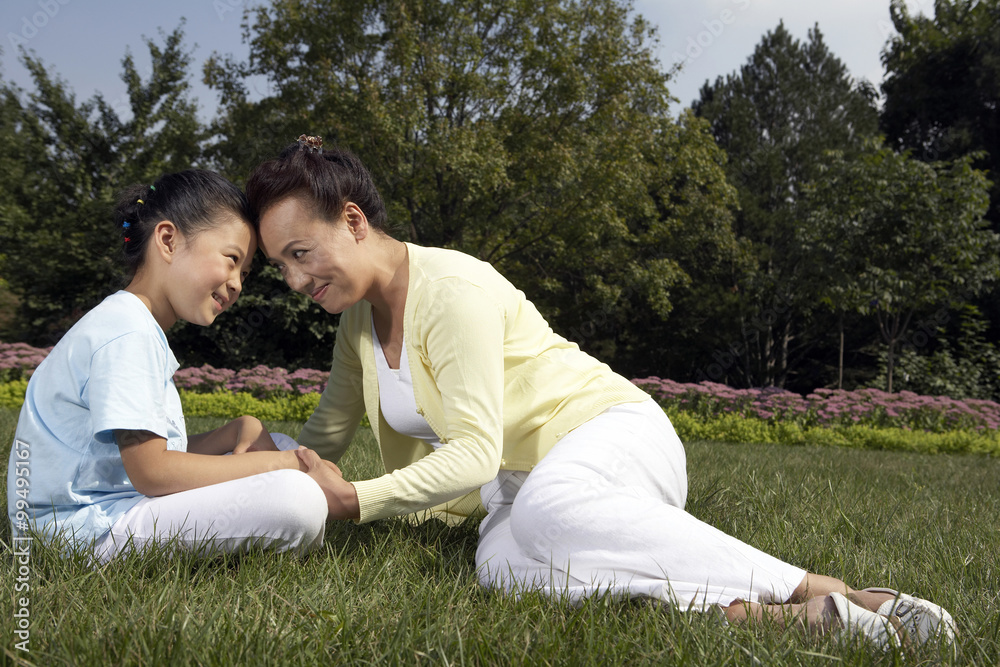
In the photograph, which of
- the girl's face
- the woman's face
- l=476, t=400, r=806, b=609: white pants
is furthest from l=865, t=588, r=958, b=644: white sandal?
the girl's face

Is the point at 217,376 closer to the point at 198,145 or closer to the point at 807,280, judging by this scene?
the point at 198,145

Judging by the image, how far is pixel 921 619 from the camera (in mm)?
1519

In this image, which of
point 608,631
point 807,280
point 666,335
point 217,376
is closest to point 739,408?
point 807,280

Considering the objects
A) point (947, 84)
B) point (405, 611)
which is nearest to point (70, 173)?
point (405, 611)

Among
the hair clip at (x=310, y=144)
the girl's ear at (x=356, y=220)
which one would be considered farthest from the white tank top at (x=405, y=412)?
the hair clip at (x=310, y=144)

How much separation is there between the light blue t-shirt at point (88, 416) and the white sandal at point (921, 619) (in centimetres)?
178

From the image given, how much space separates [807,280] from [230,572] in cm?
1382

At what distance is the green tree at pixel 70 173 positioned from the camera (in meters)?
14.5

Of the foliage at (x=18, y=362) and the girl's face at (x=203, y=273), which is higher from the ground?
the girl's face at (x=203, y=273)

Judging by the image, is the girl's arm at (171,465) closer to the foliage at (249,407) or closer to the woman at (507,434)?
the woman at (507,434)

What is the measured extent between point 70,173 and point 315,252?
1575 centimetres

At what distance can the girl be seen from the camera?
5.97ft

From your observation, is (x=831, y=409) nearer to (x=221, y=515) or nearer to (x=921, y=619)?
(x=921, y=619)

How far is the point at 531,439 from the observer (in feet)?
7.51
